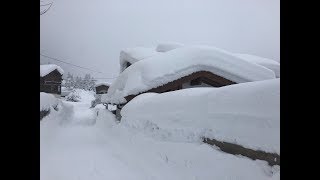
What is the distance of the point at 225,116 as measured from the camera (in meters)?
6.10

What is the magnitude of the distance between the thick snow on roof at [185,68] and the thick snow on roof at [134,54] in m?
4.15

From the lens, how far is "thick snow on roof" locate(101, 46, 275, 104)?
15.2 meters

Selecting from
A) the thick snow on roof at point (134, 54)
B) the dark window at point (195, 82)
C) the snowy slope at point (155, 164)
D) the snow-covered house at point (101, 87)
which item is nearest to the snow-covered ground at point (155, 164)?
the snowy slope at point (155, 164)

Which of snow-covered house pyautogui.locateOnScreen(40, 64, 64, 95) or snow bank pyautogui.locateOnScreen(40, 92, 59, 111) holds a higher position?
snow-covered house pyautogui.locateOnScreen(40, 64, 64, 95)

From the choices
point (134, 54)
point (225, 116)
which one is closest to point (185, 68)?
point (134, 54)

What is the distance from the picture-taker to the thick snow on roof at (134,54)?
22.2 meters

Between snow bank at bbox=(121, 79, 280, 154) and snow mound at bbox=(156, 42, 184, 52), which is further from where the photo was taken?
snow mound at bbox=(156, 42, 184, 52)

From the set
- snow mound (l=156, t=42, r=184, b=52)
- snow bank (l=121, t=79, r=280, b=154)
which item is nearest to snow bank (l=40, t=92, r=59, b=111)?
snow bank (l=121, t=79, r=280, b=154)

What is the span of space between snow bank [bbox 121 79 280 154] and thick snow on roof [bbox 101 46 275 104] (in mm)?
5181

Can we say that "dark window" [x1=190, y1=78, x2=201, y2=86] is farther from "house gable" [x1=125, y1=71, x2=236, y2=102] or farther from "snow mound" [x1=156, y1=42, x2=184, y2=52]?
"snow mound" [x1=156, y1=42, x2=184, y2=52]

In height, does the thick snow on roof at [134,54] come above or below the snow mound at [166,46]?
below

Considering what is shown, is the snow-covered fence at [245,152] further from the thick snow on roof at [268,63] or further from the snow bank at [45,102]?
the thick snow on roof at [268,63]
